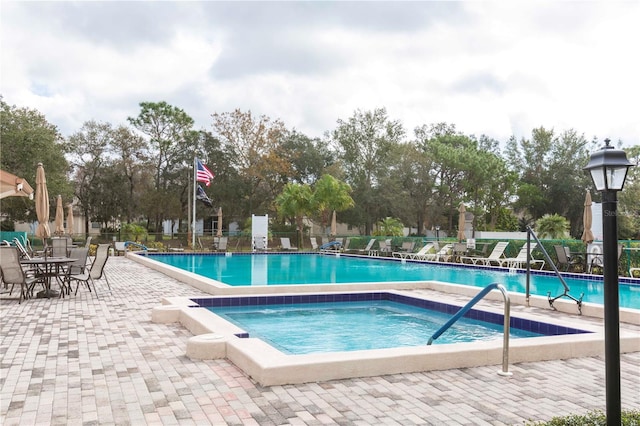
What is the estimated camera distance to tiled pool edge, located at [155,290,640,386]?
13.1 ft

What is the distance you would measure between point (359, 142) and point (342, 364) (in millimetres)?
34308

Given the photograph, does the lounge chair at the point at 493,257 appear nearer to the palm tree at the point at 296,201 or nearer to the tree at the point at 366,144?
the palm tree at the point at 296,201

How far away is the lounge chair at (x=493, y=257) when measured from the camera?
1666cm

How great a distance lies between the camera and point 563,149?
37438 millimetres

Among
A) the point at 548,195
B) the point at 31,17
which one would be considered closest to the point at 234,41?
the point at 31,17

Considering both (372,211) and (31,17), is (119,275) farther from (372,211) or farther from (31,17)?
(372,211)

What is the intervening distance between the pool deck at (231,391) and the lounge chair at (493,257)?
1176cm

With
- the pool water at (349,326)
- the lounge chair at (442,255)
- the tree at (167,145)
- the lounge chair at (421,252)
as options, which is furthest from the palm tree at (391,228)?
the pool water at (349,326)

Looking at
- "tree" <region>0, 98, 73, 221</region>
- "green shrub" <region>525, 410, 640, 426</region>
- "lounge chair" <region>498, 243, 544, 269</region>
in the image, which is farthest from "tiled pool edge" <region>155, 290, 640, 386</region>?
"tree" <region>0, 98, 73, 221</region>

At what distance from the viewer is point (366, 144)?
37781mm

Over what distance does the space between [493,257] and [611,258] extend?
14.4 metres

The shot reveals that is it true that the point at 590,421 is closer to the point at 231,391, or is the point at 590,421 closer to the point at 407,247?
the point at 231,391

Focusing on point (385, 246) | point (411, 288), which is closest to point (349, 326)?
point (411, 288)

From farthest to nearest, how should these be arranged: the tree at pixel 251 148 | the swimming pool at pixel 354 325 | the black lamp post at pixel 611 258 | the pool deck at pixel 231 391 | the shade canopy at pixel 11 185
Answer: the tree at pixel 251 148 → the shade canopy at pixel 11 185 → the swimming pool at pixel 354 325 → the pool deck at pixel 231 391 → the black lamp post at pixel 611 258
